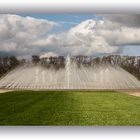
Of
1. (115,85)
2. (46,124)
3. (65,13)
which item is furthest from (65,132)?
(65,13)

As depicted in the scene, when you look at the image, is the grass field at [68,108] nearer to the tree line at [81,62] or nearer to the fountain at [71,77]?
the fountain at [71,77]

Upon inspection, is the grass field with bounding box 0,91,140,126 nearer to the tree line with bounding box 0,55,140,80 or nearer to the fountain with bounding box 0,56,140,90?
the fountain with bounding box 0,56,140,90

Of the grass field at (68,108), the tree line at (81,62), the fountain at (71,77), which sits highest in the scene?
the tree line at (81,62)

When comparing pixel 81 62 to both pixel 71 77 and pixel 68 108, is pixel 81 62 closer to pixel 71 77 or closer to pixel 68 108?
pixel 71 77

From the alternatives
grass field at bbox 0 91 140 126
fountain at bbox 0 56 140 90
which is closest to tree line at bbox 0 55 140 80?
fountain at bbox 0 56 140 90

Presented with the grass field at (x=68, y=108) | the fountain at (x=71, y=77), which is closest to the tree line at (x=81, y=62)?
the fountain at (x=71, y=77)
